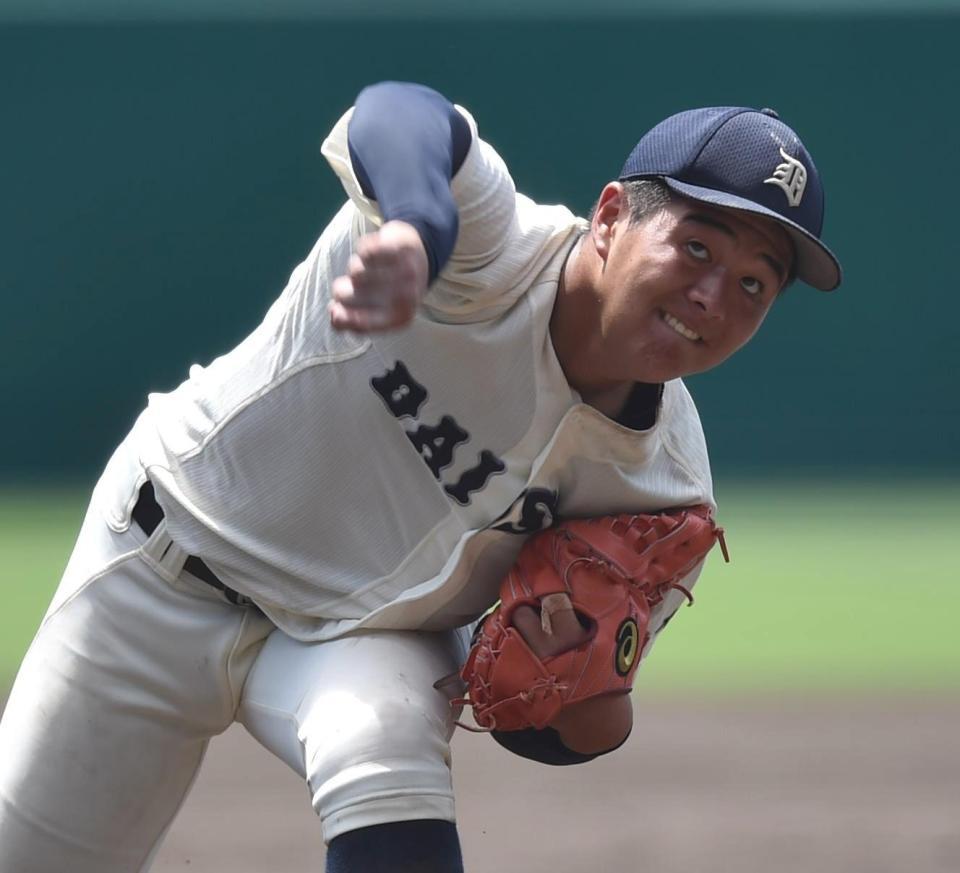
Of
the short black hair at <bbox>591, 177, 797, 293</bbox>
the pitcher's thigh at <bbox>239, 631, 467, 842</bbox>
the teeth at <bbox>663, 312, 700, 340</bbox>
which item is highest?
the short black hair at <bbox>591, 177, 797, 293</bbox>

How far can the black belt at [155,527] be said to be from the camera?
2320 millimetres

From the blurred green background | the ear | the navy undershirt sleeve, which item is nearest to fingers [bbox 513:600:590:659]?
the ear

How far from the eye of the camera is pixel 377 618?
2.20 m

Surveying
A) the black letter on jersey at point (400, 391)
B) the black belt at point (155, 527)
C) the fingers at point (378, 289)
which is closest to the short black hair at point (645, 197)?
the black letter on jersey at point (400, 391)

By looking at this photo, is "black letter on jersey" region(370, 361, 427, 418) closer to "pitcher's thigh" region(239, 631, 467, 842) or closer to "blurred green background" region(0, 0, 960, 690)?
"pitcher's thigh" region(239, 631, 467, 842)

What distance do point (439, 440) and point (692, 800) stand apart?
178 cm

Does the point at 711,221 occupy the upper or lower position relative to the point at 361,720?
upper

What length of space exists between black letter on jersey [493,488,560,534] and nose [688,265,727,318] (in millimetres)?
336

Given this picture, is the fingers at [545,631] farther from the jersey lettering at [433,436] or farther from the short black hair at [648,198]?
the short black hair at [648,198]

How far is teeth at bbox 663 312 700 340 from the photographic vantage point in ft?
6.56

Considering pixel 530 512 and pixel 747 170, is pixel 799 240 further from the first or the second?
pixel 530 512

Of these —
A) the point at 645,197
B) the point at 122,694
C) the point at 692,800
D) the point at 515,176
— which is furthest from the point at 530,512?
the point at 515,176

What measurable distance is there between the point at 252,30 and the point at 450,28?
0.71 metres

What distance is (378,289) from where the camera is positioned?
1.59 metres
